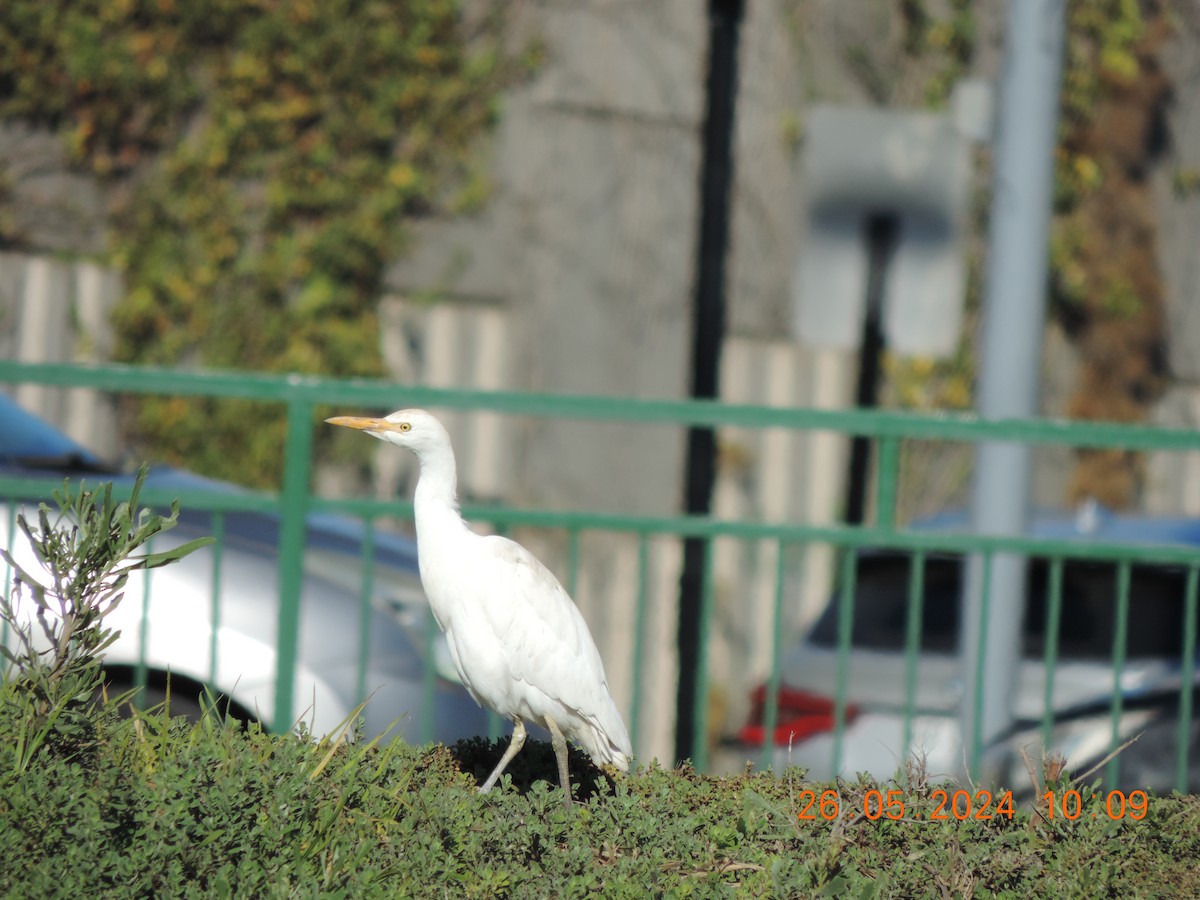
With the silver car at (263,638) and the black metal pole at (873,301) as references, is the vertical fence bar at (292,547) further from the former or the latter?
the black metal pole at (873,301)

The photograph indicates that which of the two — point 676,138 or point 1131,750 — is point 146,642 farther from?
point 676,138

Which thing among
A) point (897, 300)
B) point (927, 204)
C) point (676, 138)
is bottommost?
point (897, 300)

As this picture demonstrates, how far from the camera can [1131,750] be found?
451 cm

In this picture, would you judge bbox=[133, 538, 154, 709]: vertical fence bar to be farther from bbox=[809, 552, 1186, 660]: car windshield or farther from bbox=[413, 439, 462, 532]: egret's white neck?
bbox=[809, 552, 1186, 660]: car windshield

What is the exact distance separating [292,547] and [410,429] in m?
1.46

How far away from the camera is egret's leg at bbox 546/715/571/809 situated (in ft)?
10.0

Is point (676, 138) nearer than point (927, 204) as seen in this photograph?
No

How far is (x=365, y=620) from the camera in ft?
14.1

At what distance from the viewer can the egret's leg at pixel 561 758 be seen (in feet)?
10.0

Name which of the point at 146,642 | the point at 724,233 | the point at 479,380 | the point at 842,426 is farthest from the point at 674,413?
the point at 479,380

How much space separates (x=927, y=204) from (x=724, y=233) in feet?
2.70

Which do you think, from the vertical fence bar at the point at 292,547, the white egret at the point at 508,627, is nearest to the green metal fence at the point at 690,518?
the vertical fence bar at the point at 292,547

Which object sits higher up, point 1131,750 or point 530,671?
point 530,671

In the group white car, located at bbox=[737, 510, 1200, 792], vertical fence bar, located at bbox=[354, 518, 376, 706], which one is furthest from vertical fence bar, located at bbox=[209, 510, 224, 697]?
white car, located at bbox=[737, 510, 1200, 792]
